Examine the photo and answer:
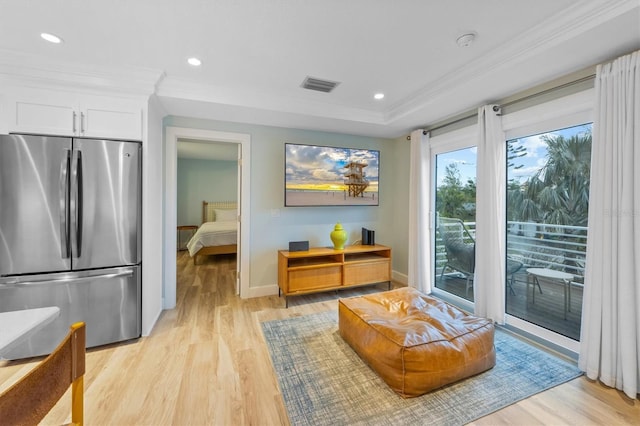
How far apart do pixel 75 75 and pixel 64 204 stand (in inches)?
43.2

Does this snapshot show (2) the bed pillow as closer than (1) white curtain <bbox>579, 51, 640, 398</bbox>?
No

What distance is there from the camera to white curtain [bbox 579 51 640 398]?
176cm

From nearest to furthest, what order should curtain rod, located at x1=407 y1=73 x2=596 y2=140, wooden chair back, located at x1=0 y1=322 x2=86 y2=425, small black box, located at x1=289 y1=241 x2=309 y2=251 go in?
wooden chair back, located at x1=0 y1=322 x2=86 y2=425 → curtain rod, located at x1=407 y1=73 x2=596 y2=140 → small black box, located at x1=289 y1=241 x2=309 y2=251

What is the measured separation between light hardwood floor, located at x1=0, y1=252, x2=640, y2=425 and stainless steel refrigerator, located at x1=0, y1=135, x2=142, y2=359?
336mm

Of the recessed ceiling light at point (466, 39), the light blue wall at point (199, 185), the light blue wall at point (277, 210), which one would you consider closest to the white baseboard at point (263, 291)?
the light blue wall at point (277, 210)

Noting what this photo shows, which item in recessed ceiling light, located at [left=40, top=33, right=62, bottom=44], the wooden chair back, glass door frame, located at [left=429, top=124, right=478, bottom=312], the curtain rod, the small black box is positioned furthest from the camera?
the small black box

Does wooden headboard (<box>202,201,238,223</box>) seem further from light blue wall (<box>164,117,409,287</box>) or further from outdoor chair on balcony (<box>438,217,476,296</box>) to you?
outdoor chair on balcony (<box>438,217,476,296</box>)

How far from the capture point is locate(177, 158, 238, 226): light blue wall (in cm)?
708

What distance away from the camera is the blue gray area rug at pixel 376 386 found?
1.62 metres

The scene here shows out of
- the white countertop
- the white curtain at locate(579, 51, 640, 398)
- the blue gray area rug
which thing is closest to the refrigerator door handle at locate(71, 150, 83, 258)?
the white countertop

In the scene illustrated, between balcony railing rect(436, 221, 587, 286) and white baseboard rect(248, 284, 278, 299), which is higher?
balcony railing rect(436, 221, 587, 286)

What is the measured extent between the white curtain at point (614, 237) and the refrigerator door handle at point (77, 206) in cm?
404

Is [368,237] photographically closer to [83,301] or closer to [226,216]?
[83,301]

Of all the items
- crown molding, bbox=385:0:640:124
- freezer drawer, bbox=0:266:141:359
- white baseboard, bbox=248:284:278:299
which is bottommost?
white baseboard, bbox=248:284:278:299
